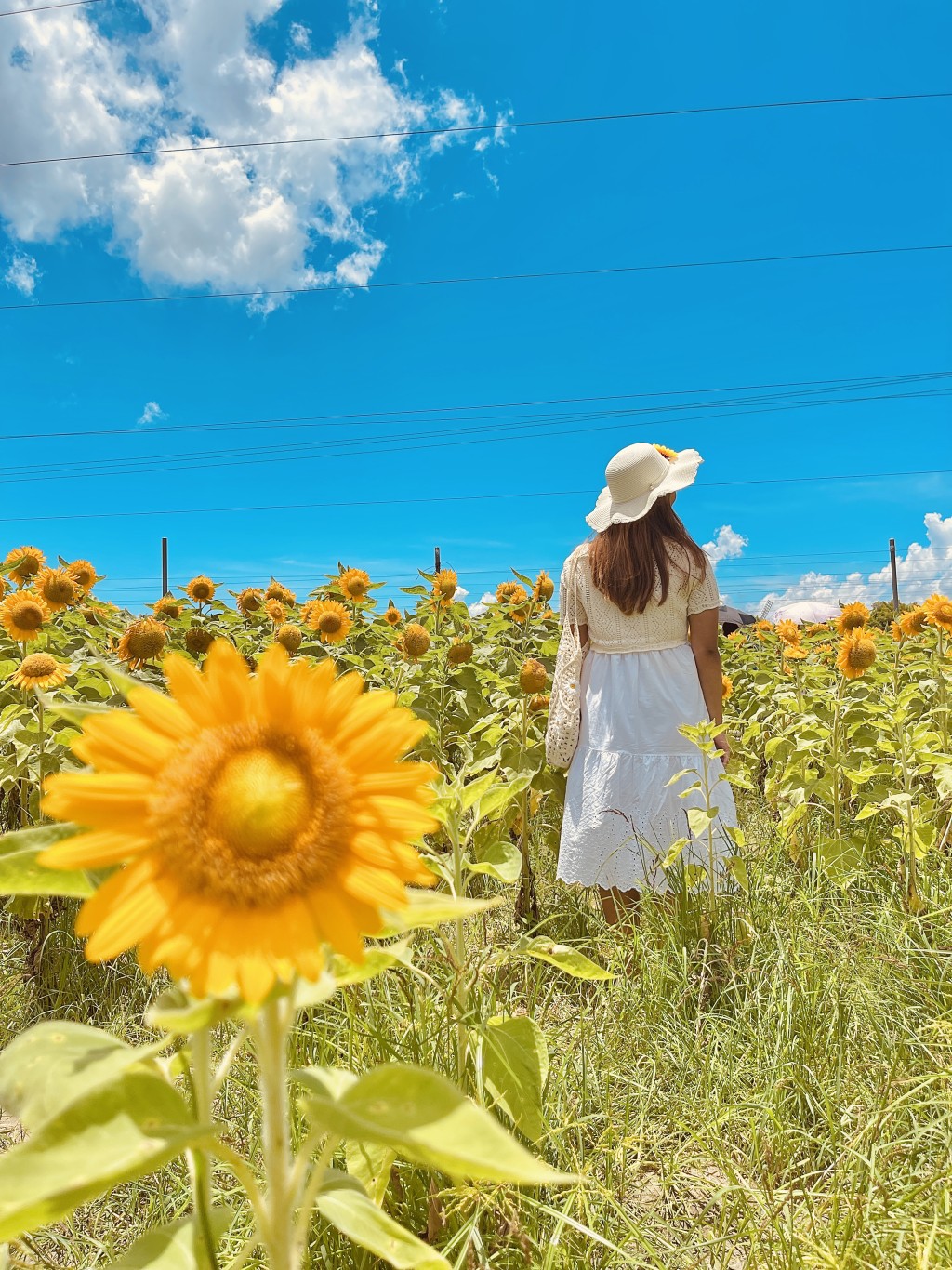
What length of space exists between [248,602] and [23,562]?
1278 mm

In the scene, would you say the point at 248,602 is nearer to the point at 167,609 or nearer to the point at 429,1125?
the point at 167,609

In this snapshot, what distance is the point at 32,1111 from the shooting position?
627 millimetres

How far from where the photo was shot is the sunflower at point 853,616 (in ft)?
15.0

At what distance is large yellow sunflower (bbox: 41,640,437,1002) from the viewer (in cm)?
63

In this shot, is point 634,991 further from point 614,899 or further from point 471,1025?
point 471,1025

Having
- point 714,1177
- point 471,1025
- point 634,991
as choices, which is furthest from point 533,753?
point 471,1025

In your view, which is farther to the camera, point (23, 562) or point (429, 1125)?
point (23, 562)

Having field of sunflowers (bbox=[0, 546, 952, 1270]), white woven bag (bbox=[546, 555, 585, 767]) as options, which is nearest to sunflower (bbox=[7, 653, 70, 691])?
field of sunflowers (bbox=[0, 546, 952, 1270])

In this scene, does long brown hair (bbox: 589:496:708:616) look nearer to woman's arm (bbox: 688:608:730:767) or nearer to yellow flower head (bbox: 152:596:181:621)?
woman's arm (bbox: 688:608:730:767)

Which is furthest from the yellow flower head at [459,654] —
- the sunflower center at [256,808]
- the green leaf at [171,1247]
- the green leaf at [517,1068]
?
the sunflower center at [256,808]

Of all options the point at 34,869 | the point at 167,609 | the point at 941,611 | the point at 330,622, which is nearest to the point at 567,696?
the point at 330,622

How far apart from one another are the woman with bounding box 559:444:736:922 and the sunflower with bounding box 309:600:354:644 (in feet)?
5.05

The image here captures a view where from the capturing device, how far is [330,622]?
14.7ft

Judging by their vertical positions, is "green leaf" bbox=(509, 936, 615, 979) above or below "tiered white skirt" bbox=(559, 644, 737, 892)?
below
